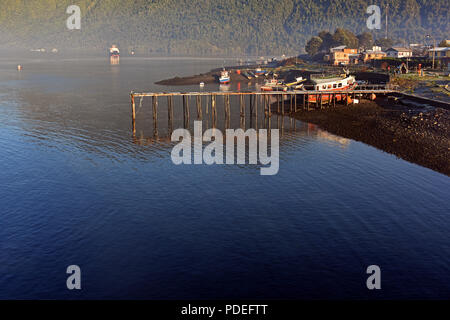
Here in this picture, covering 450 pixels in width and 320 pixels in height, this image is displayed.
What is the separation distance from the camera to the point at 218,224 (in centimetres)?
3847

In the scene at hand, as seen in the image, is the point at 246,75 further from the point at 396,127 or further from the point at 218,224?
the point at 218,224

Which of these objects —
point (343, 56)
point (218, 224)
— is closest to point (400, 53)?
point (343, 56)

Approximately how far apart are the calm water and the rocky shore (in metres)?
2.45

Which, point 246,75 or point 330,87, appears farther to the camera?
point 246,75

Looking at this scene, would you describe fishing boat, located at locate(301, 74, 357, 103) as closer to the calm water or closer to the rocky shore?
the rocky shore

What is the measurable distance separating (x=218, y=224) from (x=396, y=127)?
39.6 metres

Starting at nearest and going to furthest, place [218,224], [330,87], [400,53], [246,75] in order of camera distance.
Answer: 1. [218,224]
2. [330,87]
3. [400,53]
4. [246,75]

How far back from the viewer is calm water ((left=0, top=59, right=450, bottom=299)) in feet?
97.1

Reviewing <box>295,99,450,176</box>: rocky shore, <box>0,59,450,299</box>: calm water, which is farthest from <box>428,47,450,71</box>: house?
<box>0,59,450,299</box>: calm water

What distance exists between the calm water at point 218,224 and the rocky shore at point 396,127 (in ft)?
8.05

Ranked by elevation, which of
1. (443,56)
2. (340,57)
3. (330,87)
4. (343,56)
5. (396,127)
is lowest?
(396,127)

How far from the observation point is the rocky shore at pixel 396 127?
54.6 meters

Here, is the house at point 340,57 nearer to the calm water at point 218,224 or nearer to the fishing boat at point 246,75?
the fishing boat at point 246,75

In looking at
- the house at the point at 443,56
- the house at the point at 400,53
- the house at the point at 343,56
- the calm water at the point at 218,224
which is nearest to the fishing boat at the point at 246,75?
the house at the point at 343,56
